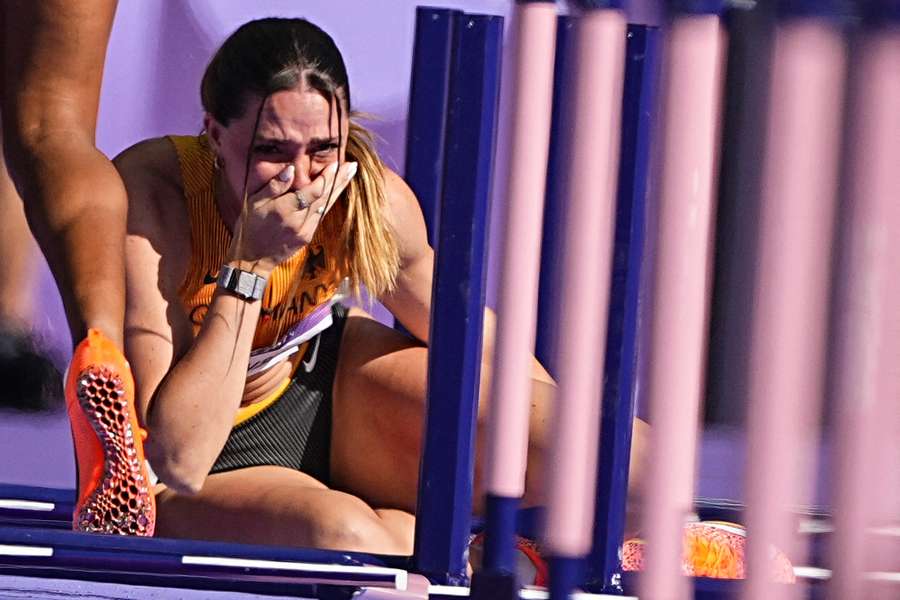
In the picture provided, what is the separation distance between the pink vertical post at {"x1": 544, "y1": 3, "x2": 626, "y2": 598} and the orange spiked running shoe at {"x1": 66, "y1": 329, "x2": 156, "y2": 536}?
0.55 m

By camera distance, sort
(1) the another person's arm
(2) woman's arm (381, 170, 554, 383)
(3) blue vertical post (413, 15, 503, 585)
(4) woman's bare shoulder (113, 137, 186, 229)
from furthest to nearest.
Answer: (2) woman's arm (381, 170, 554, 383) → (4) woman's bare shoulder (113, 137, 186, 229) → (1) the another person's arm → (3) blue vertical post (413, 15, 503, 585)

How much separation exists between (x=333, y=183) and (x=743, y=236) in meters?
0.74

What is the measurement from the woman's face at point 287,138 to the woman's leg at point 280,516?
345mm

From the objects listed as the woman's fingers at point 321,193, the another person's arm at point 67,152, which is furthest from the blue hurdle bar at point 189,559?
the woman's fingers at point 321,193

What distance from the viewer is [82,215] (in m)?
1.46

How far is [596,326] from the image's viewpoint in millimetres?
863

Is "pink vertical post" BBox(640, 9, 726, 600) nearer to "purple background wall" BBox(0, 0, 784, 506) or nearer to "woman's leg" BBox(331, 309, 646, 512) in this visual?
"woman's leg" BBox(331, 309, 646, 512)

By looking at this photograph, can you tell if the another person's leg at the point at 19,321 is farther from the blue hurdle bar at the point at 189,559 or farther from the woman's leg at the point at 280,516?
the blue hurdle bar at the point at 189,559

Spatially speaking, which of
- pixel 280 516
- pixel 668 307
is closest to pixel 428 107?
pixel 280 516

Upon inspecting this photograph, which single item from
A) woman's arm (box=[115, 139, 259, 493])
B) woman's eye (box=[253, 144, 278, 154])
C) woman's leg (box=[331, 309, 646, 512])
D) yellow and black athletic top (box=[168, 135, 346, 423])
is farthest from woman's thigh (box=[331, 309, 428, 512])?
woman's eye (box=[253, 144, 278, 154])

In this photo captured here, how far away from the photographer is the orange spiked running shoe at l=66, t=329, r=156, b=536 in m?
1.27

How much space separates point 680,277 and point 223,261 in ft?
2.87

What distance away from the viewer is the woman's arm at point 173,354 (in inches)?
57.0

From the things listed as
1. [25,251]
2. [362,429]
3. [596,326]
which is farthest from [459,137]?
[25,251]
